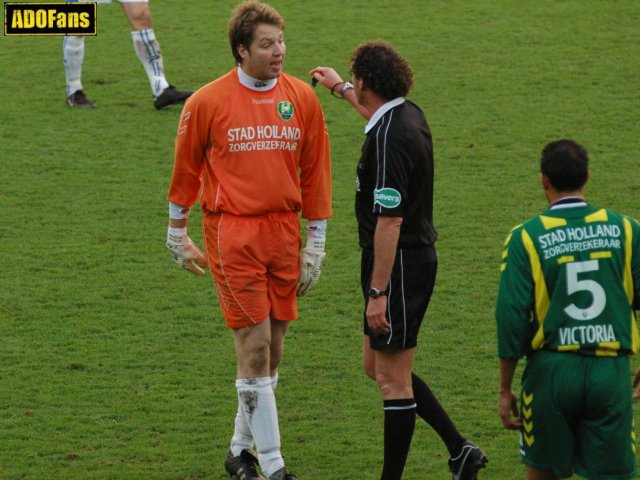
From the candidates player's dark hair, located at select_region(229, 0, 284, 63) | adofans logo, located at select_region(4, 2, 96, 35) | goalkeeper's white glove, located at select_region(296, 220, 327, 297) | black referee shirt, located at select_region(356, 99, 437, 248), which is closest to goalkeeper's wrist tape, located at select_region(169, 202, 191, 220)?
goalkeeper's white glove, located at select_region(296, 220, 327, 297)

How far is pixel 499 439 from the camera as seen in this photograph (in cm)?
594

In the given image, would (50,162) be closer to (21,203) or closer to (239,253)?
(21,203)

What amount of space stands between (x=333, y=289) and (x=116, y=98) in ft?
17.9

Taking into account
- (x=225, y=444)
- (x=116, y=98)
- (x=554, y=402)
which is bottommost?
(x=225, y=444)

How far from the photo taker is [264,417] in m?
5.24

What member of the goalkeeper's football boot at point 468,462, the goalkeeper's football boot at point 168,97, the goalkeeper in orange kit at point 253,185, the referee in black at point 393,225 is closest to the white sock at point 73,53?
the goalkeeper's football boot at point 168,97

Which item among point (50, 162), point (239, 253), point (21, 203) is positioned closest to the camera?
point (239, 253)

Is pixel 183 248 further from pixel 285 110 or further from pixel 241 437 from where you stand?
pixel 241 437

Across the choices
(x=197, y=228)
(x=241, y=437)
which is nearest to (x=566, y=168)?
(x=241, y=437)

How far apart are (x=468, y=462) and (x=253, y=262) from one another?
1.33 meters

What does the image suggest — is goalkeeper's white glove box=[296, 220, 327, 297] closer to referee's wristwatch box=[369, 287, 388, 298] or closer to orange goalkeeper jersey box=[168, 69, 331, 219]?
orange goalkeeper jersey box=[168, 69, 331, 219]

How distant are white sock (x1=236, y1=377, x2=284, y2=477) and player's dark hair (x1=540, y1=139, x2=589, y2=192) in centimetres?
168

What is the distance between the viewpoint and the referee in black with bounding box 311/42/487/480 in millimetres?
4891

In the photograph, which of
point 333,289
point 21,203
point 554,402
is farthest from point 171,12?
point 554,402
